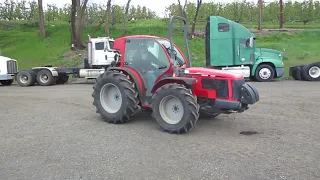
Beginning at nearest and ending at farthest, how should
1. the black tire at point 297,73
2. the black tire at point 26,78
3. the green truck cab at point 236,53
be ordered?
the green truck cab at point 236,53
the black tire at point 297,73
the black tire at point 26,78

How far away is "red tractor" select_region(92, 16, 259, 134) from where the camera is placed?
7.25 meters

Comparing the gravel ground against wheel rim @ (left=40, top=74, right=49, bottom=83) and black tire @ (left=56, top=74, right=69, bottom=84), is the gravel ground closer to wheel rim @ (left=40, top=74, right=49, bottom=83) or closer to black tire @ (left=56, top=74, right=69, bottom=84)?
wheel rim @ (left=40, top=74, right=49, bottom=83)

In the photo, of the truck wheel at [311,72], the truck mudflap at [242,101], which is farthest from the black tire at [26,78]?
the truck mudflap at [242,101]

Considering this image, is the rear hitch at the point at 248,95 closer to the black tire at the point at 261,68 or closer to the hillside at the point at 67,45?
the black tire at the point at 261,68

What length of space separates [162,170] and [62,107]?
661 cm

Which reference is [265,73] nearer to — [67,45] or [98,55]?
[98,55]

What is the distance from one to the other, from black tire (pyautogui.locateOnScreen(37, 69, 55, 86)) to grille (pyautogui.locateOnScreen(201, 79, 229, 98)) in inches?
571

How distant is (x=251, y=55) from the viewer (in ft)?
63.2

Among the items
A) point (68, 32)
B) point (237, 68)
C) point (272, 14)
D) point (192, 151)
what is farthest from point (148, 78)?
point (272, 14)

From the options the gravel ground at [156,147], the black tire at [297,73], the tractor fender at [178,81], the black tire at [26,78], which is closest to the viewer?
the gravel ground at [156,147]

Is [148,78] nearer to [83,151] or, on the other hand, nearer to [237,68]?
[83,151]

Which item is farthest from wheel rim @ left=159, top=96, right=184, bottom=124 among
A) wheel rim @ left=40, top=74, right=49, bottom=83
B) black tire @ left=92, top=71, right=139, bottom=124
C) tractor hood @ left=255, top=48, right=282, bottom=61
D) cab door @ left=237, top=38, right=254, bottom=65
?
wheel rim @ left=40, top=74, right=49, bottom=83

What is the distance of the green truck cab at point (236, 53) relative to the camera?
1898cm

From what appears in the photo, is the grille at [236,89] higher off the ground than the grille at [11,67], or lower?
lower
